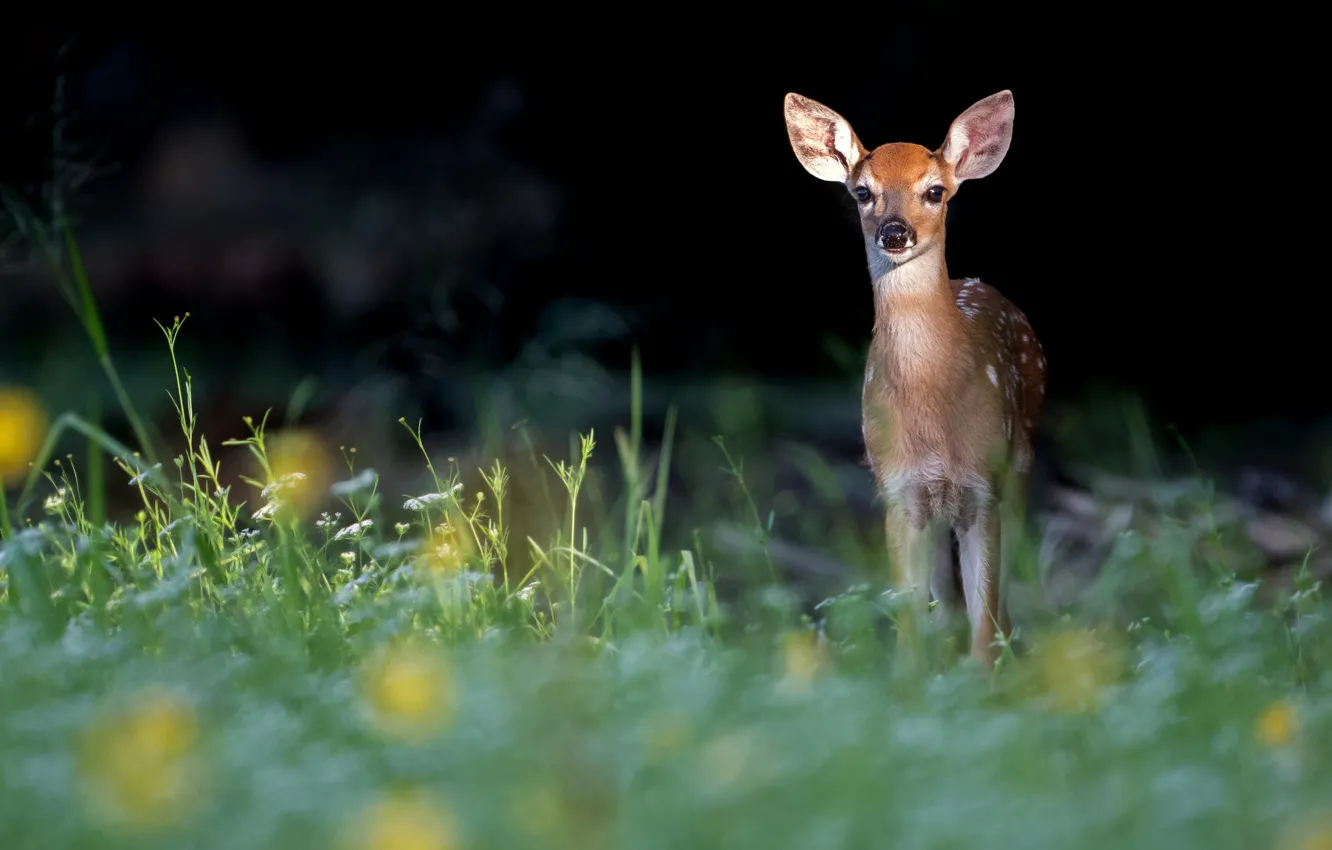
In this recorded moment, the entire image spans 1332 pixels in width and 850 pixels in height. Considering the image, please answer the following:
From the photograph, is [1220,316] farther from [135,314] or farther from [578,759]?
[578,759]

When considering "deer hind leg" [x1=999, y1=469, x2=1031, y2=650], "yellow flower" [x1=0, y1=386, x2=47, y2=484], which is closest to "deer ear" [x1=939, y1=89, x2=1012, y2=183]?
"deer hind leg" [x1=999, y1=469, x2=1031, y2=650]

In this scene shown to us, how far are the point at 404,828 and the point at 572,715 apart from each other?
18.0 inches

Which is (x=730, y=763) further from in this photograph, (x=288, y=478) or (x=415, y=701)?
(x=288, y=478)

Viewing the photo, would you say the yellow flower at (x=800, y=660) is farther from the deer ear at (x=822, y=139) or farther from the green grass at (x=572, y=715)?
the deer ear at (x=822, y=139)

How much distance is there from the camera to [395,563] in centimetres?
368

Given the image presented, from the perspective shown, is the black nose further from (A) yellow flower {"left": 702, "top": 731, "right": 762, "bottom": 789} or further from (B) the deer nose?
(A) yellow flower {"left": 702, "top": 731, "right": 762, "bottom": 789}

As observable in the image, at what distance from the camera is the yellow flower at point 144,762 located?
1.88 metres

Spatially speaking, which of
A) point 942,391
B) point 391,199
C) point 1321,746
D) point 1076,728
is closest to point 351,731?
point 1076,728

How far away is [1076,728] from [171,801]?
1183 millimetres

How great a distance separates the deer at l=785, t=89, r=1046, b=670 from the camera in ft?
13.8

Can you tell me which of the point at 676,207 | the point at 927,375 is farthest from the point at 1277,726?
the point at 676,207

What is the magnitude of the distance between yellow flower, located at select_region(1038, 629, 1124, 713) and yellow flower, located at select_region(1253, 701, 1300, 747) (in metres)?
0.22

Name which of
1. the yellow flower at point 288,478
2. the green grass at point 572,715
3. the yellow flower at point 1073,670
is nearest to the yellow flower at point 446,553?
the green grass at point 572,715

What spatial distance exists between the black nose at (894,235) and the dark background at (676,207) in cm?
291
